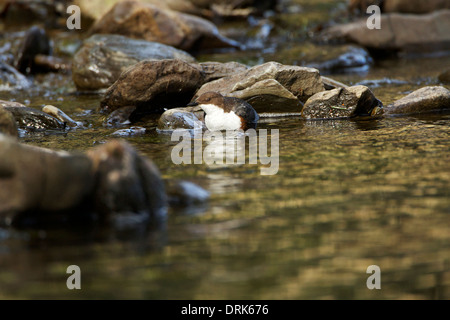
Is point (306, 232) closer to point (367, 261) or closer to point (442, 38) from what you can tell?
point (367, 261)

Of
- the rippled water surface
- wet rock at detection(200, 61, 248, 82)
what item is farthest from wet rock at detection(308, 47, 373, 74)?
the rippled water surface

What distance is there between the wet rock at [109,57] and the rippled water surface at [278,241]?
21.8ft

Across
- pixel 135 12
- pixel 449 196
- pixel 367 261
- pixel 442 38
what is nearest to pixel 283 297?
pixel 367 261

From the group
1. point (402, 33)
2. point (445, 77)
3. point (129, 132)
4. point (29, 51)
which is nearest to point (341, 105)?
point (129, 132)

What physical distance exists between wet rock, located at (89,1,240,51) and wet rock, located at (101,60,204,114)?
6.06m

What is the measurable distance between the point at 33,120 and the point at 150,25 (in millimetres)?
7402

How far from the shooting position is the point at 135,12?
51.4 ft

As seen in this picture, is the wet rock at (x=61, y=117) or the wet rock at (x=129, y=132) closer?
the wet rock at (x=129, y=132)

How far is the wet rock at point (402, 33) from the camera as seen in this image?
56.2 feet

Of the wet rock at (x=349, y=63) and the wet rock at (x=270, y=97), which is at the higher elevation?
the wet rock at (x=349, y=63)

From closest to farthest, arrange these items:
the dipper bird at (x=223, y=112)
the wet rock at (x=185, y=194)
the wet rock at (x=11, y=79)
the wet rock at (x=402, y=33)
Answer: the wet rock at (x=185, y=194) → the dipper bird at (x=223, y=112) → the wet rock at (x=11, y=79) → the wet rock at (x=402, y=33)

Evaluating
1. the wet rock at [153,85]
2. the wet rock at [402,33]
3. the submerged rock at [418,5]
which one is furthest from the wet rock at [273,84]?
the submerged rock at [418,5]

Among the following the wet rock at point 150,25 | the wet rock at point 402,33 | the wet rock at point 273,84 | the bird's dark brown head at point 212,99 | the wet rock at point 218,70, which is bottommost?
the bird's dark brown head at point 212,99

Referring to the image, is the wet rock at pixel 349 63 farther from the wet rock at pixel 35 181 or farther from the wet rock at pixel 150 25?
the wet rock at pixel 35 181
